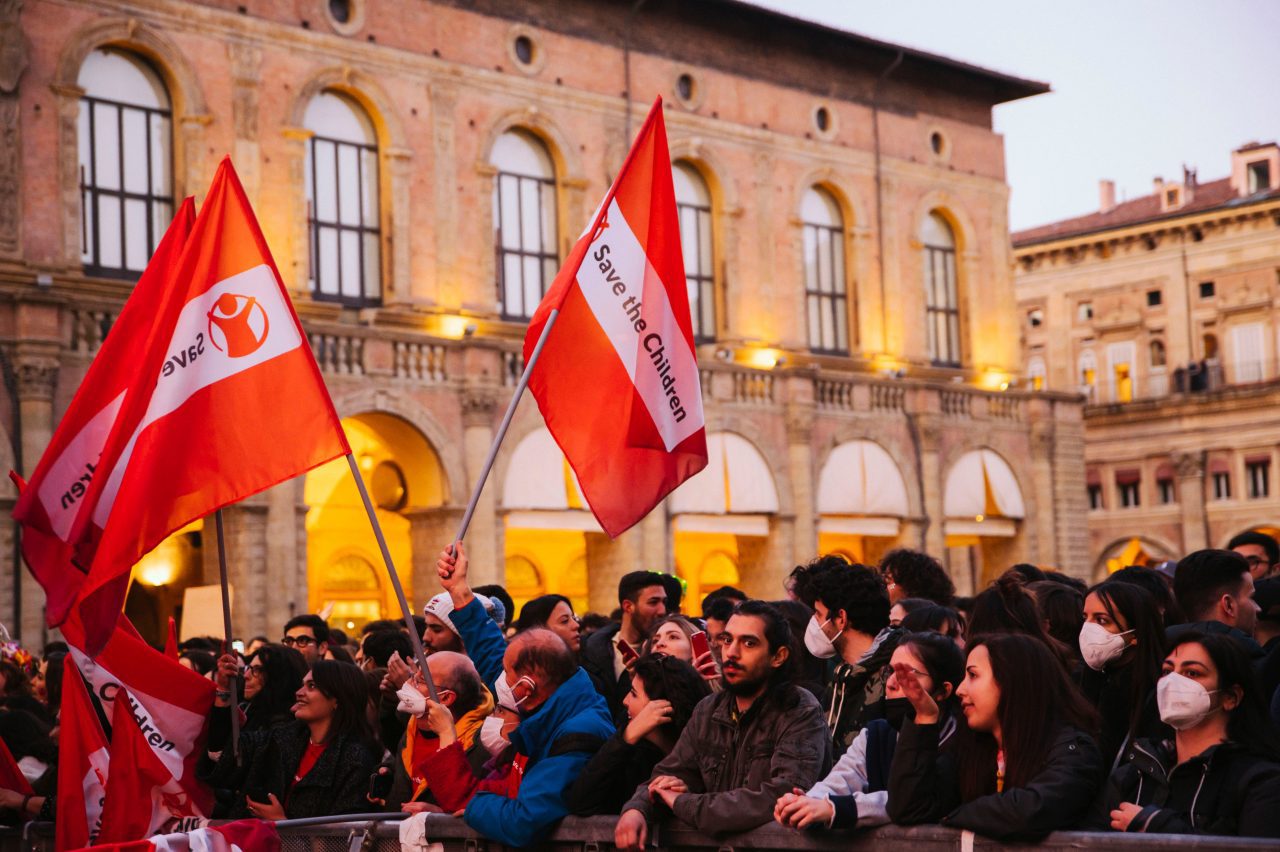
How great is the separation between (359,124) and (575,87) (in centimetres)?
406

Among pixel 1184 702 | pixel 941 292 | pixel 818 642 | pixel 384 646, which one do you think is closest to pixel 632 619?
pixel 384 646

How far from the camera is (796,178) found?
110ft

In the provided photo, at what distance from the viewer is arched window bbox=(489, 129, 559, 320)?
29.4 m

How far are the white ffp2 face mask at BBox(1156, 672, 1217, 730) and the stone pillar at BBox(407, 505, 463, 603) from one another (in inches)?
848

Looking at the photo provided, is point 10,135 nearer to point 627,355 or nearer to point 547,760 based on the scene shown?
point 627,355

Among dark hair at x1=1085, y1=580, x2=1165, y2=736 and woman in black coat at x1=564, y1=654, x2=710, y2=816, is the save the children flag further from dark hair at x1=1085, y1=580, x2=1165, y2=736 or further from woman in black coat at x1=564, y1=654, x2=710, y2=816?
dark hair at x1=1085, y1=580, x2=1165, y2=736

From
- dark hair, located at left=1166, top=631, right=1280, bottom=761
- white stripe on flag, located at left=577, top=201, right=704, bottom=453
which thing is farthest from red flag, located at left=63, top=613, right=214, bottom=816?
dark hair, located at left=1166, top=631, right=1280, bottom=761

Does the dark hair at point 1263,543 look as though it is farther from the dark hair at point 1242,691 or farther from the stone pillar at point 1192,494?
the stone pillar at point 1192,494

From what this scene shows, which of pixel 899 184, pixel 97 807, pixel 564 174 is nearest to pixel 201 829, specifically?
pixel 97 807

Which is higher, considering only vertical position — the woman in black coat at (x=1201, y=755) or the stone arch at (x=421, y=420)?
the stone arch at (x=421, y=420)

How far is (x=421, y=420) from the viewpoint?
26.8 m

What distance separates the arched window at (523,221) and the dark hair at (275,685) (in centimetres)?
1939

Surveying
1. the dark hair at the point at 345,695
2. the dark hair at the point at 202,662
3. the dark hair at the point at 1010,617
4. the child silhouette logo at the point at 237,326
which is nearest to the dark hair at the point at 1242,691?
the dark hair at the point at 1010,617

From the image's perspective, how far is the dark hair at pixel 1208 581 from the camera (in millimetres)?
7422
